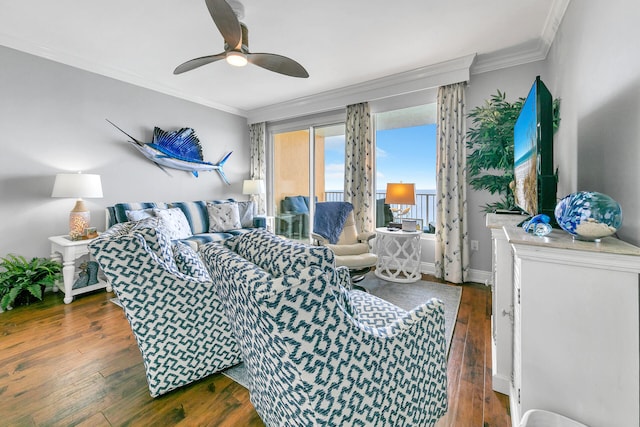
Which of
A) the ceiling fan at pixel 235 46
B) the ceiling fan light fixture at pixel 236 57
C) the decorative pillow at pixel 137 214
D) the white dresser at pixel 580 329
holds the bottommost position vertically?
the white dresser at pixel 580 329

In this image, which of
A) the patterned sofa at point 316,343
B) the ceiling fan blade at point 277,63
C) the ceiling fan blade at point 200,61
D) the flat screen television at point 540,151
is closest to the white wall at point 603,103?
the flat screen television at point 540,151

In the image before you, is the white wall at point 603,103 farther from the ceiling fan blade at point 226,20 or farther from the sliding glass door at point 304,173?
the sliding glass door at point 304,173

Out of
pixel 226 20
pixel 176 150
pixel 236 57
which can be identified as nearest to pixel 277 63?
pixel 236 57

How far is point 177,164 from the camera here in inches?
159

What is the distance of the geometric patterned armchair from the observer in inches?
48.8

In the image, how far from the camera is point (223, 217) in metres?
3.96

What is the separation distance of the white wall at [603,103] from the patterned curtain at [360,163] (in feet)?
7.00

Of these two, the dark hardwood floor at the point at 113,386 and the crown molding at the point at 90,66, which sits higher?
the crown molding at the point at 90,66

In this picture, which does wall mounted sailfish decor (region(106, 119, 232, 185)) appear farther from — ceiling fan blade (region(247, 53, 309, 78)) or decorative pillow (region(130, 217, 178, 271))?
decorative pillow (region(130, 217, 178, 271))

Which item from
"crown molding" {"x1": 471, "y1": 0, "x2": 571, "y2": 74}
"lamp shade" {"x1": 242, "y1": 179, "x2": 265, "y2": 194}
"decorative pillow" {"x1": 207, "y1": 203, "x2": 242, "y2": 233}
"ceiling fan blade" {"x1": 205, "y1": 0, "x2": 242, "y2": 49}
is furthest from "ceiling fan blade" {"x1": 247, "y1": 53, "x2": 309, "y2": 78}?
"lamp shade" {"x1": 242, "y1": 179, "x2": 265, "y2": 194}

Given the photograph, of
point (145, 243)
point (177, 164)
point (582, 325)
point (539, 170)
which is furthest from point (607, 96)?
point (177, 164)

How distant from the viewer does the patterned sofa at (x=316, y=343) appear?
0.68 m

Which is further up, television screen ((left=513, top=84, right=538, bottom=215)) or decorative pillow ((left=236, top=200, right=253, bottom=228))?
television screen ((left=513, top=84, right=538, bottom=215))

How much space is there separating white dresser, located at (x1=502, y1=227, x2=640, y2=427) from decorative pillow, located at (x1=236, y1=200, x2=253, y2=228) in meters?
3.79
